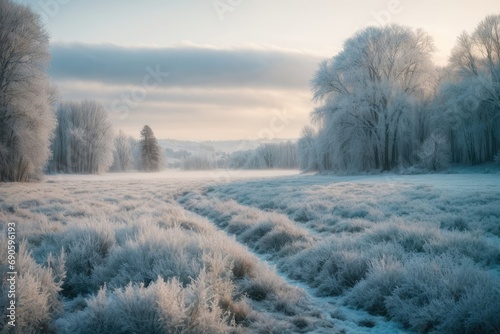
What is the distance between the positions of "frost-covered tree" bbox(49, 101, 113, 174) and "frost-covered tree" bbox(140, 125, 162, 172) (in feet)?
60.7

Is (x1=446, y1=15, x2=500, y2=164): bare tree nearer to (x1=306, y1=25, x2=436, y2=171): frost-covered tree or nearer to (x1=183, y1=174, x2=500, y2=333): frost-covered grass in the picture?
(x1=306, y1=25, x2=436, y2=171): frost-covered tree

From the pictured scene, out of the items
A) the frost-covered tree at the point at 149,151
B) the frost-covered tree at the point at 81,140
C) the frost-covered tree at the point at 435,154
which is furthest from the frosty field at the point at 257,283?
the frost-covered tree at the point at 149,151

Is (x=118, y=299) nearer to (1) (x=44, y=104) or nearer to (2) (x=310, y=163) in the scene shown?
(1) (x=44, y=104)

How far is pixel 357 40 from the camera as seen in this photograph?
38531 millimetres

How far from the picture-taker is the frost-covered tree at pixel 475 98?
32.4 metres

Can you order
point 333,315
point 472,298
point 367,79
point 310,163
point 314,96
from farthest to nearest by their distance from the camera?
point 310,163
point 314,96
point 367,79
point 333,315
point 472,298

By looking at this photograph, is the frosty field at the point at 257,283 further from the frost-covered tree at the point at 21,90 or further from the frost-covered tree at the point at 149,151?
the frost-covered tree at the point at 149,151

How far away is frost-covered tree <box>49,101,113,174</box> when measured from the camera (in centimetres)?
5656

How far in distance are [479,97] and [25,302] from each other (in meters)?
37.9

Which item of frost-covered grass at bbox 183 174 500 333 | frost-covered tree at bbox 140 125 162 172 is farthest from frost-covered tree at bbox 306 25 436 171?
frost-covered tree at bbox 140 125 162 172

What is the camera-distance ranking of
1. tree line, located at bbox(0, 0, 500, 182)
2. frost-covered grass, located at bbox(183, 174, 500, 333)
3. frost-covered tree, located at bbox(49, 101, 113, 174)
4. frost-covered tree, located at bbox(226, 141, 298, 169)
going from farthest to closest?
frost-covered tree, located at bbox(226, 141, 298, 169) < frost-covered tree, located at bbox(49, 101, 113, 174) < tree line, located at bbox(0, 0, 500, 182) < frost-covered grass, located at bbox(183, 174, 500, 333)

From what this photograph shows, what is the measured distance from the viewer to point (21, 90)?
28.7 meters

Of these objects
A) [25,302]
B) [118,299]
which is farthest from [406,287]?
[25,302]

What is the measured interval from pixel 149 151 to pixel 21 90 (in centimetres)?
5108
